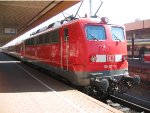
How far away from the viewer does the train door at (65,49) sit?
1127 cm

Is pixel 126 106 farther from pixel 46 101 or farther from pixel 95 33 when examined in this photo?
pixel 46 101

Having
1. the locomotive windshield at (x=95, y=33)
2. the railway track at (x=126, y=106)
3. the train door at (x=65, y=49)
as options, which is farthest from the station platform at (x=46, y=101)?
the locomotive windshield at (x=95, y=33)

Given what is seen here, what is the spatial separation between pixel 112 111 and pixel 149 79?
35.9 ft

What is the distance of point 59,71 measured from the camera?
12.2 metres

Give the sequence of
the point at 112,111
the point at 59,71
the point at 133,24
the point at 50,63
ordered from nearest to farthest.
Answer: the point at 112,111 < the point at 59,71 < the point at 50,63 < the point at 133,24

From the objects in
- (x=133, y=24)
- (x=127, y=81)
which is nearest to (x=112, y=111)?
(x=127, y=81)

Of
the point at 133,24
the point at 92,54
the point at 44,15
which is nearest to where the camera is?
the point at 92,54

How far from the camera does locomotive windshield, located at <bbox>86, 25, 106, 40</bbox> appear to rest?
10.5 meters

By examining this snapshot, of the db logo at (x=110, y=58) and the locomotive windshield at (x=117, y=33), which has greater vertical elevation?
the locomotive windshield at (x=117, y=33)

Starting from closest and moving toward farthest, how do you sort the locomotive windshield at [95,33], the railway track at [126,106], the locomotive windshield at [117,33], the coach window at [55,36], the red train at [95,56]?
the railway track at [126,106], the red train at [95,56], the locomotive windshield at [95,33], the locomotive windshield at [117,33], the coach window at [55,36]

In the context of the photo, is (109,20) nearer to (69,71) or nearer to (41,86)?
(69,71)

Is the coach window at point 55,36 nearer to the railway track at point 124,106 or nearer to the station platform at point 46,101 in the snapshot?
the station platform at point 46,101

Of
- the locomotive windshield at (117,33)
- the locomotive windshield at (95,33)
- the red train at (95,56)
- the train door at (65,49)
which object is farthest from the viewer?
the train door at (65,49)

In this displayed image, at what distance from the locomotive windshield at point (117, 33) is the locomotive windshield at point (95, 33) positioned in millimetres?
495
